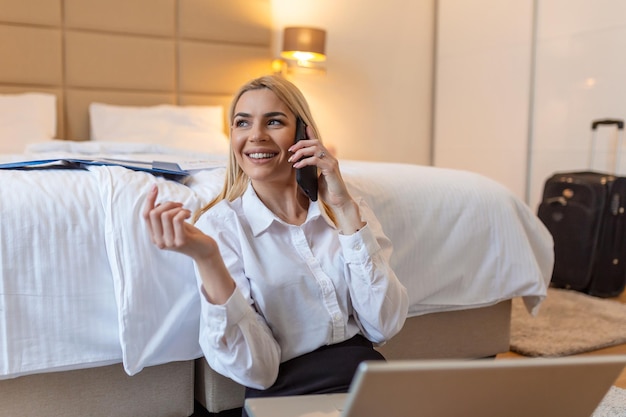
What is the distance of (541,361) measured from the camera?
0.86m

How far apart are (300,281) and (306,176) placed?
0.72ft

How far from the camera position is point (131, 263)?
139cm

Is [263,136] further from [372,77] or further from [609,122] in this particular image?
[372,77]

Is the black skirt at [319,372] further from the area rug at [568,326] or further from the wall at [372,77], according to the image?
the wall at [372,77]

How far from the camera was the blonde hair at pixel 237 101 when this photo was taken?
139cm

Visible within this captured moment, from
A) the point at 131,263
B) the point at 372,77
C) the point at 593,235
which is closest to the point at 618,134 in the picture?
the point at 593,235

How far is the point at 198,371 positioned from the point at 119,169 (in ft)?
1.73

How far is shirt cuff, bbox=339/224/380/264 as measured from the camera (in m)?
1.33

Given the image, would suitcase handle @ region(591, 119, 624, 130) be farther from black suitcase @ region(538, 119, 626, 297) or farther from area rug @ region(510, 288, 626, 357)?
area rug @ region(510, 288, 626, 357)

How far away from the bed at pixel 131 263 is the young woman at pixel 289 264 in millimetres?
195

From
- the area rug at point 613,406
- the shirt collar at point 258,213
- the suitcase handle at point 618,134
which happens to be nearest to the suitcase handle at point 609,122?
the suitcase handle at point 618,134

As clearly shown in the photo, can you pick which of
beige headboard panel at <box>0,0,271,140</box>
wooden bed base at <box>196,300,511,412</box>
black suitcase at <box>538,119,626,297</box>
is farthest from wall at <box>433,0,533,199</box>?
wooden bed base at <box>196,300,511,412</box>

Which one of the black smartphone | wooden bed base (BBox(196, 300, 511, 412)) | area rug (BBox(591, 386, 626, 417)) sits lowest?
area rug (BBox(591, 386, 626, 417))

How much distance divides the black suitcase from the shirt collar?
2.21m
